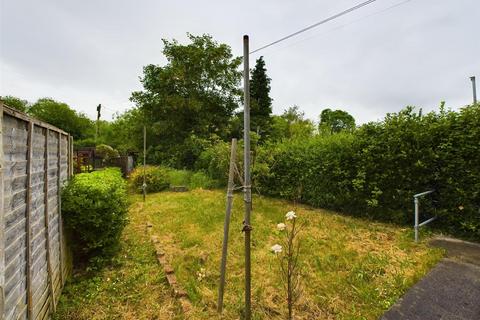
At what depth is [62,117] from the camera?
83.3 ft

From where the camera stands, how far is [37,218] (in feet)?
6.51

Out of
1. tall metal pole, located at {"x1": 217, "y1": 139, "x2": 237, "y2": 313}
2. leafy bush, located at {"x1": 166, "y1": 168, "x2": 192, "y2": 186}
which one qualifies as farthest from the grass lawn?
leafy bush, located at {"x1": 166, "y1": 168, "x2": 192, "y2": 186}

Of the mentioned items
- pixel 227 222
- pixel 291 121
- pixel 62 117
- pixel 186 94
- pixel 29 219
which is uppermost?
pixel 62 117

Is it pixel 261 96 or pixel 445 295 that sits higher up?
pixel 261 96

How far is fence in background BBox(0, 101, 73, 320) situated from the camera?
4.54 feet

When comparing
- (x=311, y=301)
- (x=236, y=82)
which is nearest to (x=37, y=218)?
(x=311, y=301)

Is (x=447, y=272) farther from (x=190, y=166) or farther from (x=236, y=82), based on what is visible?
(x=236, y=82)

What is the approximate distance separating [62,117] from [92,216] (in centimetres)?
2931

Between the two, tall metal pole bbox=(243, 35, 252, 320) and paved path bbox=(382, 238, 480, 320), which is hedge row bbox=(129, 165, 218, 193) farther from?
paved path bbox=(382, 238, 480, 320)

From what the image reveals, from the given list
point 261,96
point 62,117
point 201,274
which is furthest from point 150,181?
Answer: point 62,117

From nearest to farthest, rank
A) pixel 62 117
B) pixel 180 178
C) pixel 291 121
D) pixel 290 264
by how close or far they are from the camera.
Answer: pixel 290 264 → pixel 180 178 → pixel 291 121 → pixel 62 117

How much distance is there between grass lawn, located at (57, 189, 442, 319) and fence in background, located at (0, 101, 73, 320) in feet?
1.88

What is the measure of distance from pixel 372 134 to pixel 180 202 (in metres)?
5.58

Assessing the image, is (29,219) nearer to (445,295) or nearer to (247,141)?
(247,141)
